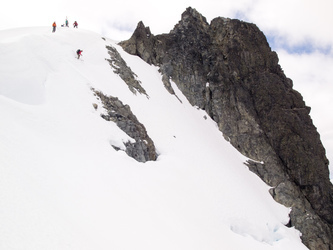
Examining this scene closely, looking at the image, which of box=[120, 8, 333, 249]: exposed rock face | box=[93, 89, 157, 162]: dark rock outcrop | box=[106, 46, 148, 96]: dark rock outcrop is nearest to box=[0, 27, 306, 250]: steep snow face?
box=[93, 89, 157, 162]: dark rock outcrop

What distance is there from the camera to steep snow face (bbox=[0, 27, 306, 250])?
769 cm

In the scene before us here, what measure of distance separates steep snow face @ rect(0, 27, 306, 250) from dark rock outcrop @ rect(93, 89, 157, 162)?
78 cm

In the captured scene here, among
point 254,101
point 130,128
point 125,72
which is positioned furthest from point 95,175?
point 254,101

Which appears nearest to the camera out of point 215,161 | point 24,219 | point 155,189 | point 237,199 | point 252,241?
point 24,219

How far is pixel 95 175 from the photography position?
11242 mm

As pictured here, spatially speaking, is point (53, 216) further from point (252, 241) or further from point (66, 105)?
point (252, 241)

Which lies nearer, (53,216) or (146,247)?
(53,216)

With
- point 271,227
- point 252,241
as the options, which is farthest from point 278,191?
point 252,241

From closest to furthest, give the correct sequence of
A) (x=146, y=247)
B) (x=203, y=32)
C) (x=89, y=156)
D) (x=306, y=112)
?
(x=146, y=247)
(x=89, y=156)
(x=306, y=112)
(x=203, y=32)

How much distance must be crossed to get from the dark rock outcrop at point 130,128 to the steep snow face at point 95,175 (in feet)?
2.54

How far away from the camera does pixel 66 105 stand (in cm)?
1673

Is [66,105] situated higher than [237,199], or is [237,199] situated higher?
[66,105]

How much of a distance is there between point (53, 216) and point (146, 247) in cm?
331

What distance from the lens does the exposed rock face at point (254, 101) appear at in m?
33.4
